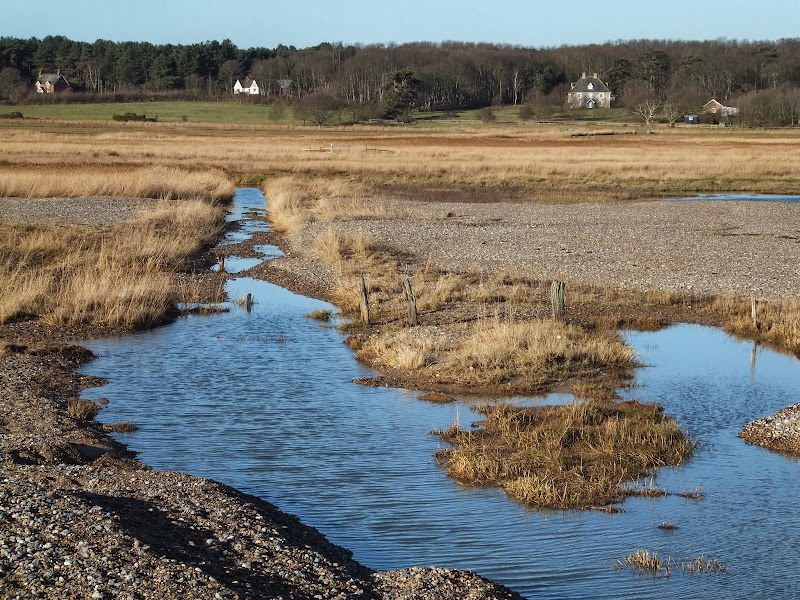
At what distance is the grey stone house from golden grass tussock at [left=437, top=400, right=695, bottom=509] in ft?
462

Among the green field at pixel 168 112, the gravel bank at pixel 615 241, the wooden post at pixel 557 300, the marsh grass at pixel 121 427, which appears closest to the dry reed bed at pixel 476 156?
the gravel bank at pixel 615 241

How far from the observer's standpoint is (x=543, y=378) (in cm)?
1605

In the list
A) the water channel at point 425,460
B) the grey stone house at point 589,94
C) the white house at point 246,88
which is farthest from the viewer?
the white house at point 246,88

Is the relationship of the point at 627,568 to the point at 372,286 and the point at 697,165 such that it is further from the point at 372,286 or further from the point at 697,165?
the point at 697,165

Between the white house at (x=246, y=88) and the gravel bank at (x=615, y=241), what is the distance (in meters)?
134

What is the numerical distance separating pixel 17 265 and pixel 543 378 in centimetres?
1480

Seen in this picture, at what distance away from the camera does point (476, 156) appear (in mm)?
69250

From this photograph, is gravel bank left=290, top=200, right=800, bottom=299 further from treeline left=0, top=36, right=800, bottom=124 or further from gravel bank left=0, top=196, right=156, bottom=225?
treeline left=0, top=36, right=800, bottom=124

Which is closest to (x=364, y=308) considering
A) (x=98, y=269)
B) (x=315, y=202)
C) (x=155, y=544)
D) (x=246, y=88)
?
(x=98, y=269)

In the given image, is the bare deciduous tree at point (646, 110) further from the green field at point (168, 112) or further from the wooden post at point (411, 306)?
the wooden post at point (411, 306)

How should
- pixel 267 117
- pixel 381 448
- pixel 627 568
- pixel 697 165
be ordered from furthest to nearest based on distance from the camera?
pixel 267 117 → pixel 697 165 → pixel 381 448 → pixel 627 568

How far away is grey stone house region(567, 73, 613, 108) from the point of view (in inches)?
5940

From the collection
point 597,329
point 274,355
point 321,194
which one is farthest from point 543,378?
point 321,194

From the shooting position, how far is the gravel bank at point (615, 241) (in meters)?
24.7
